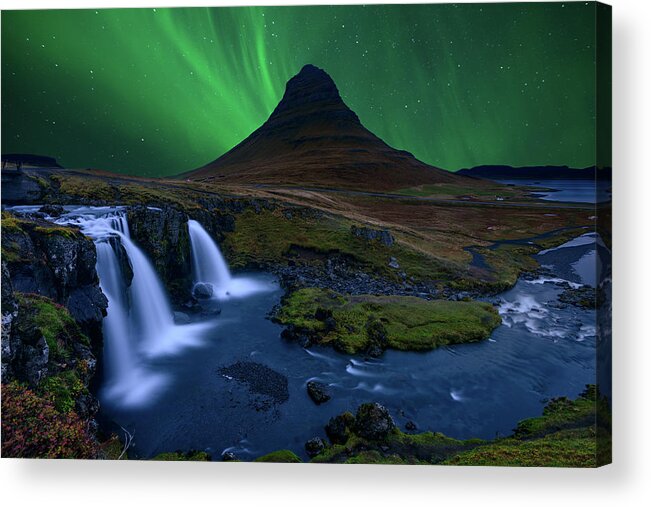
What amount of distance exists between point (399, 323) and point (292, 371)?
11.8 ft

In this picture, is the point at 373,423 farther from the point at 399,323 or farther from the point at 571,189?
the point at 571,189

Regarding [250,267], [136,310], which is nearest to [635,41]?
[250,267]

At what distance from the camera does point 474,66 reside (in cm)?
878

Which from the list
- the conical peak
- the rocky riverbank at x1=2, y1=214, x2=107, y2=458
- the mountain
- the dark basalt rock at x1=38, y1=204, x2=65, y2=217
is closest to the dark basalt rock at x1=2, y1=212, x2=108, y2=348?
the rocky riverbank at x1=2, y1=214, x2=107, y2=458

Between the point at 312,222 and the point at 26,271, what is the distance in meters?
8.92

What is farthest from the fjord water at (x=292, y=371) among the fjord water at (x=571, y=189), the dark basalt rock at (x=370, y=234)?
the dark basalt rock at (x=370, y=234)

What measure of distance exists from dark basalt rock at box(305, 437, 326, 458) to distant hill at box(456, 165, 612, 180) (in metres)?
7.81

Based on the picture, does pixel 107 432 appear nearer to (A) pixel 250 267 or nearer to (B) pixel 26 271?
(B) pixel 26 271

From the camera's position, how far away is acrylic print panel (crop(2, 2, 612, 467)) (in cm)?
720

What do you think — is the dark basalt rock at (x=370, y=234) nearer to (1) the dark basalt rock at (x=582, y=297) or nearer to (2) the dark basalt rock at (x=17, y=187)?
(1) the dark basalt rock at (x=582, y=297)

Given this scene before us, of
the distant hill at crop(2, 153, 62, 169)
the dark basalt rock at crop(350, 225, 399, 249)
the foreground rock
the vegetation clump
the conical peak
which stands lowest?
the vegetation clump

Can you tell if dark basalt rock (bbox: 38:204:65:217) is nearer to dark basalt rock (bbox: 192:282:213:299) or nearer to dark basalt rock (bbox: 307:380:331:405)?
dark basalt rock (bbox: 192:282:213:299)

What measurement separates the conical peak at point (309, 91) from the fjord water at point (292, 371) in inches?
260

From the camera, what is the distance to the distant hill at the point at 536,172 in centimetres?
716
